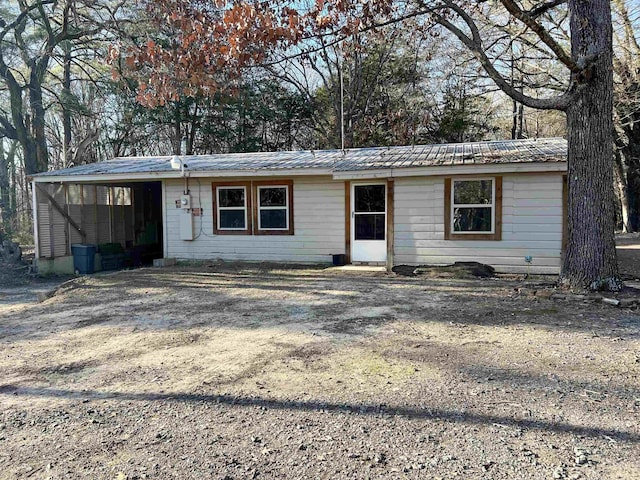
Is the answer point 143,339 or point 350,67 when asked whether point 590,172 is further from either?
point 350,67

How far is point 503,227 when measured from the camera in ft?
31.2

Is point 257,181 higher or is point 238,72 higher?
point 238,72

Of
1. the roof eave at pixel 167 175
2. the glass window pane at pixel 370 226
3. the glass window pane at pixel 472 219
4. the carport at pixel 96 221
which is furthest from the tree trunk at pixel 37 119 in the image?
the glass window pane at pixel 472 219

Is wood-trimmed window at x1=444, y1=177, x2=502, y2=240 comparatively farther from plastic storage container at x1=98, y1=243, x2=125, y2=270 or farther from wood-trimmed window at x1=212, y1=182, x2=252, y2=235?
plastic storage container at x1=98, y1=243, x2=125, y2=270

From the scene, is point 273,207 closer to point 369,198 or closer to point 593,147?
point 369,198

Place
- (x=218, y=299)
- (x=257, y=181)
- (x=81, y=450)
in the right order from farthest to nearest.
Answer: (x=257, y=181) < (x=218, y=299) < (x=81, y=450)

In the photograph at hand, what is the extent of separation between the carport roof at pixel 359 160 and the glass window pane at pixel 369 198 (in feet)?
1.96

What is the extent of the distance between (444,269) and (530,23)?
471 centimetres

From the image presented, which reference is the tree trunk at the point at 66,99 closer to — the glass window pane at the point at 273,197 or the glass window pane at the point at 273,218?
the glass window pane at the point at 273,197

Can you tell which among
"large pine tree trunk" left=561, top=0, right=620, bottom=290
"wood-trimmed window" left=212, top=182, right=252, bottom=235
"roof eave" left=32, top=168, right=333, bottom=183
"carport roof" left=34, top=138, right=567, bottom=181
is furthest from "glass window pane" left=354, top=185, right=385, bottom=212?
"large pine tree trunk" left=561, top=0, right=620, bottom=290

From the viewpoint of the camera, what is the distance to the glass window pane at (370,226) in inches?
424

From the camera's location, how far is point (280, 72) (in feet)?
72.9

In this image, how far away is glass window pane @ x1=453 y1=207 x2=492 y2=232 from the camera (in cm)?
965

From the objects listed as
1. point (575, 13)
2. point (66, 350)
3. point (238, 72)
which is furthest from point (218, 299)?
point (575, 13)
